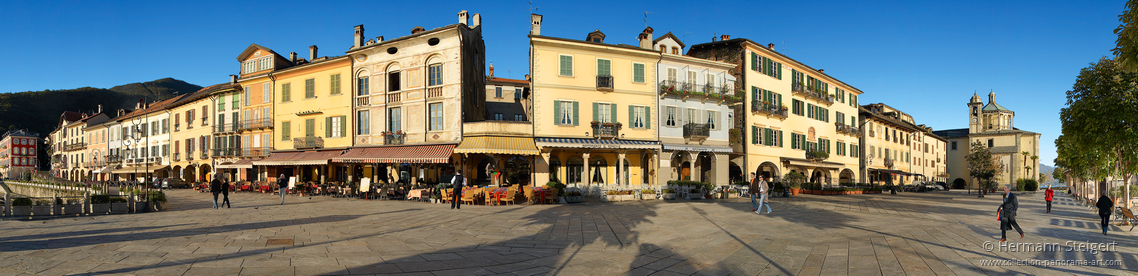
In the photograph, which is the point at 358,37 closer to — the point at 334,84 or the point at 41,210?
the point at 334,84

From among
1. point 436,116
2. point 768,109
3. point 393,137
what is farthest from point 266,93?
point 768,109

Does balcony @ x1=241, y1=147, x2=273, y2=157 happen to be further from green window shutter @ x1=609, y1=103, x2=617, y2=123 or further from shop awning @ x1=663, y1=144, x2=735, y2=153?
shop awning @ x1=663, y1=144, x2=735, y2=153

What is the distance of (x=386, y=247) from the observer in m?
8.87

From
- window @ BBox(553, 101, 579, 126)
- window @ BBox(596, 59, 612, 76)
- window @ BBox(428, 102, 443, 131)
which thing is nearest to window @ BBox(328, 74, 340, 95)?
window @ BBox(428, 102, 443, 131)

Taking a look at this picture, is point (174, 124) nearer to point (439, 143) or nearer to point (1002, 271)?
point (439, 143)

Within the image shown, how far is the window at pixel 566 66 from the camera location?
25.0 metres

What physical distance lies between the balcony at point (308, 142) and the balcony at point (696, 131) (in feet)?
66.8

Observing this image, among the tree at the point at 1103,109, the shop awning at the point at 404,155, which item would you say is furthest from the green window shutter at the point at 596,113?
the tree at the point at 1103,109

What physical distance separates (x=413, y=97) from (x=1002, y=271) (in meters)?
23.5

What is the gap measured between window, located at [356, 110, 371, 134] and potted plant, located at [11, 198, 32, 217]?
13845 millimetres

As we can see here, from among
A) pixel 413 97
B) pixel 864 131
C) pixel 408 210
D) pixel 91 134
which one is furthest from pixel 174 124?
pixel 864 131

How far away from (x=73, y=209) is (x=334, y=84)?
14.5 m

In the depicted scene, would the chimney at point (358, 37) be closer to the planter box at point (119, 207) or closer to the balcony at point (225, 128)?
the balcony at point (225, 128)

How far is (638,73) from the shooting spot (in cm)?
2659
